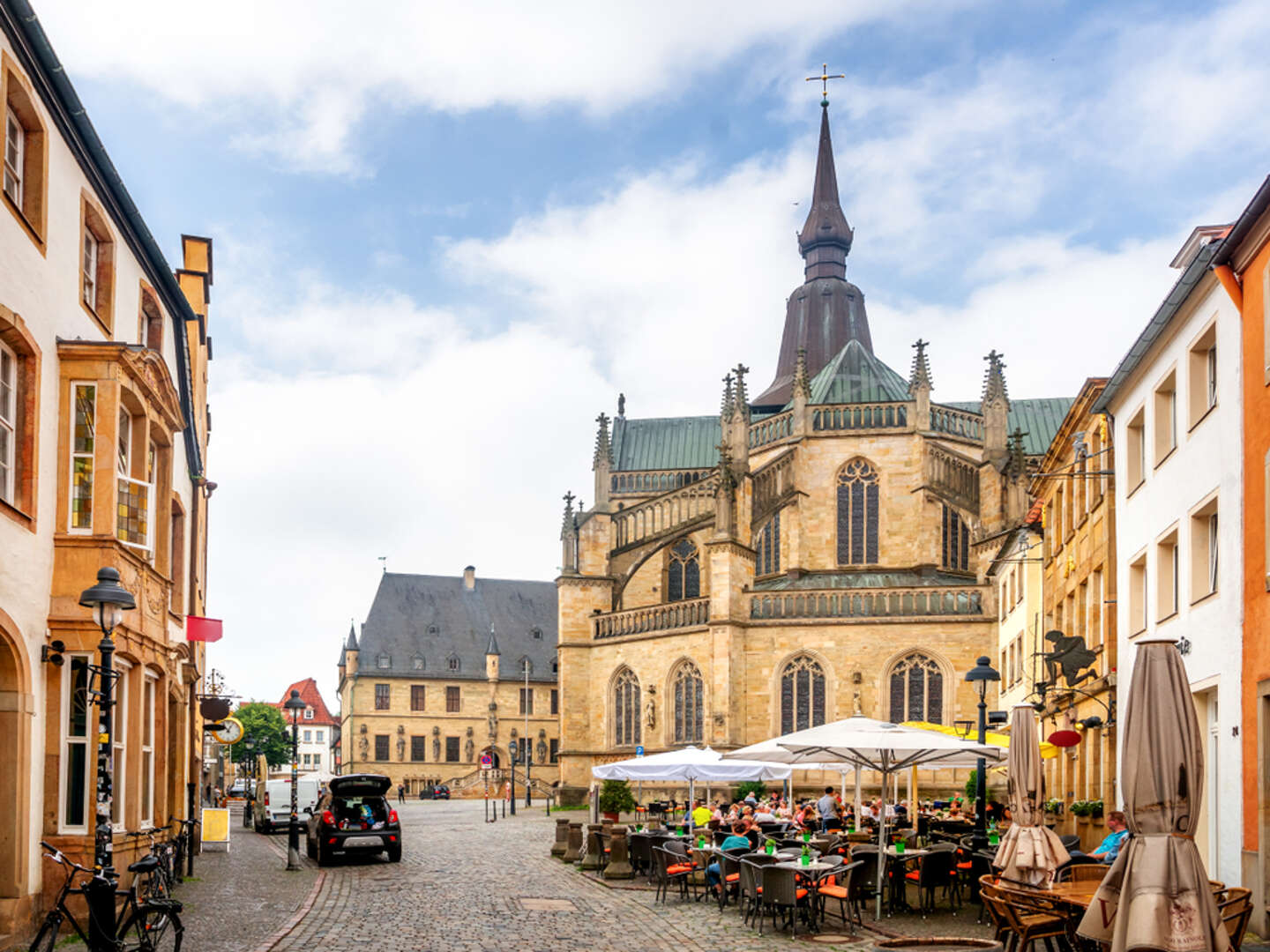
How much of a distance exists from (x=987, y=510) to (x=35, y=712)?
125 ft

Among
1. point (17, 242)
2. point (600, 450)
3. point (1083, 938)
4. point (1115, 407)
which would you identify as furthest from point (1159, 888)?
point (600, 450)

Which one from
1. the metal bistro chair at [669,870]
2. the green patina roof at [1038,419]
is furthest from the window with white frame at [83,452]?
the green patina roof at [1038,419]

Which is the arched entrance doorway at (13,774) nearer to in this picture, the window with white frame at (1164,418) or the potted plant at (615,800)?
the window with white frame at (1164,418)

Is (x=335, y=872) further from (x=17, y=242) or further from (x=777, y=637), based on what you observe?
(x=777, y=637)

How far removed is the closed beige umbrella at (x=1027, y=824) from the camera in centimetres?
1451

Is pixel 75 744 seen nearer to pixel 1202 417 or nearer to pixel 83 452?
pixel 83 452

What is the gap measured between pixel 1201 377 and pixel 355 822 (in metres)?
16.5

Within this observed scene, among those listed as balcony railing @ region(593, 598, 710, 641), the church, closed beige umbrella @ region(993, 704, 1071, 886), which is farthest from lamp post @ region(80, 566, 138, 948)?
balcony railing @ region(593, 598, 710, 641)

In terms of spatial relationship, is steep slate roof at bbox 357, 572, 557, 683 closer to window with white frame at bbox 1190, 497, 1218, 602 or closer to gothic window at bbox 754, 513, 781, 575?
gothic window at bbox 754, 513, 781, 575

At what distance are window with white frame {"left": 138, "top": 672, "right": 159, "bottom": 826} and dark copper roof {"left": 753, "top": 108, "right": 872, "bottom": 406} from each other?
5295 cm

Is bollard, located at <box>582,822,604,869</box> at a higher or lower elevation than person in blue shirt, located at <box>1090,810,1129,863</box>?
lower

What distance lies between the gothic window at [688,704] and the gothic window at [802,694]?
313 cm

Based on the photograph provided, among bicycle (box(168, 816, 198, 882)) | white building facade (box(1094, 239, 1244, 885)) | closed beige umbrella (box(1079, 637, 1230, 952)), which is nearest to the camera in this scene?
closed beige umbrella (box(1079, 637, 1230, 952))

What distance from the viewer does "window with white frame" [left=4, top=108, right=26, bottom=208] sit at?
539 inches
